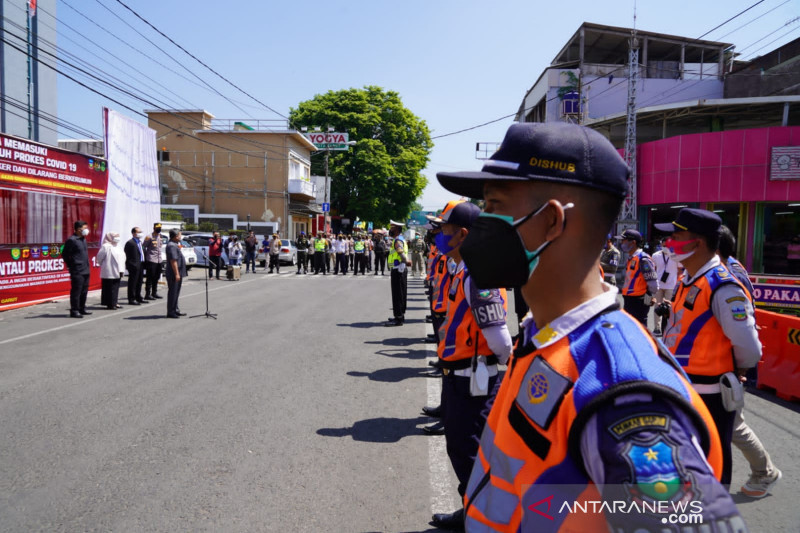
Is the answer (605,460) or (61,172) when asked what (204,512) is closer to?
(605,460)

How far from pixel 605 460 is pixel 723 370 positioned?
291 cm

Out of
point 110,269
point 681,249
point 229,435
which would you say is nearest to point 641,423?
point 681,249

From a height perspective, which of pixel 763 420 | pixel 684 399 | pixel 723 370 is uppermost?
pixel 684 399

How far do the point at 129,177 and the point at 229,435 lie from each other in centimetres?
1639

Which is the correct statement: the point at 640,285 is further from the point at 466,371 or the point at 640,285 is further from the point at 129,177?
the point at 129,177

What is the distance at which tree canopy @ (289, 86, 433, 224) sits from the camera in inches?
1838

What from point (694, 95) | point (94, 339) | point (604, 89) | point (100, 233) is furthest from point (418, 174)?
point (94, 339)

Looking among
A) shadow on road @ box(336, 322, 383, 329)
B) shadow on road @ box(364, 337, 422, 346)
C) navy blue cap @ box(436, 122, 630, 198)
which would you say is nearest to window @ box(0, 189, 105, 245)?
shadow on road @ box(336, 322, 383, 329)

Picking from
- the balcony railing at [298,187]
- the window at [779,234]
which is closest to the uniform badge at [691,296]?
the window at [779,234]

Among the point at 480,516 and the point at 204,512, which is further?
the point at 204,512

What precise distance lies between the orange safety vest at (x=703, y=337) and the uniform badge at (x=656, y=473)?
282cm

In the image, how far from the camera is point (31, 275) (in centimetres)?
1382

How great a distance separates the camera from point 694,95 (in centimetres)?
3828

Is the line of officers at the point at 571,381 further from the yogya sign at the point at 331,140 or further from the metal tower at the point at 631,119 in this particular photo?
the yogya sign at the point at 331,140
